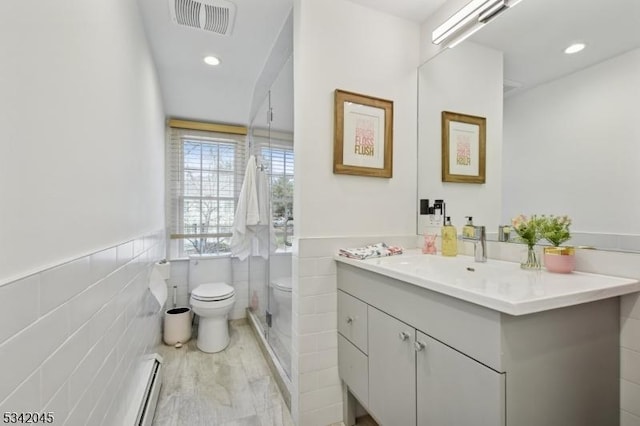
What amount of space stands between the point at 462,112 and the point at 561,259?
97cm

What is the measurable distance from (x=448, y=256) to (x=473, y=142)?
0.66m

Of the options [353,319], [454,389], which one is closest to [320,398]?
[353,319]

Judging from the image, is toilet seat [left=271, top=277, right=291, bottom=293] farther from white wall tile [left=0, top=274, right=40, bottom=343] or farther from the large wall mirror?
white wall tile [left=0, top=274, right=40, bottom=343]

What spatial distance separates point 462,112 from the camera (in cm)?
163

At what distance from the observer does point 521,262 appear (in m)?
1.19

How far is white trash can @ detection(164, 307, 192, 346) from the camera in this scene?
2605mm

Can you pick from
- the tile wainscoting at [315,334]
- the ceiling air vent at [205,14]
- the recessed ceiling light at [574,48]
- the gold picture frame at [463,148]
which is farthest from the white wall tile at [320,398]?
the ceiling air vent at [205,14]

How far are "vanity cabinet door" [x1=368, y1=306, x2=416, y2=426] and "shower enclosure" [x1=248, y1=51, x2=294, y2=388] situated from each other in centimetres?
67

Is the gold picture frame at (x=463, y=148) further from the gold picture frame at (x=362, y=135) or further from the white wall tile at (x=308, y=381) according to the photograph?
the white wall tile at (x=308, y=381)

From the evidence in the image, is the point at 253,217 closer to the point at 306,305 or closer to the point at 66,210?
the point at 306,305

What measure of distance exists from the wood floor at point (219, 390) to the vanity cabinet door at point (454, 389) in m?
0.98

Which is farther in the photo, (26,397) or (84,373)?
(84,373)

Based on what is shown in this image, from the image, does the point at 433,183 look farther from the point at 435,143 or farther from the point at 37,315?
the point at 37,315

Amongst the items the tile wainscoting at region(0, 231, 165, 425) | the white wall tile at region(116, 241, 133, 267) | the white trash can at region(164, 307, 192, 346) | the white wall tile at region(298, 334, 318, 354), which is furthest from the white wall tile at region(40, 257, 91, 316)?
the white trash can at region(164, 307, 192, 346)
